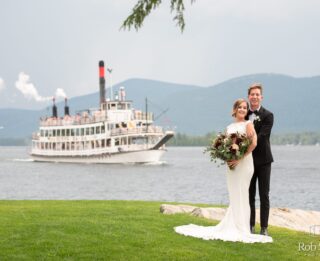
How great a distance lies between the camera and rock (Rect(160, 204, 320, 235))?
11258mm

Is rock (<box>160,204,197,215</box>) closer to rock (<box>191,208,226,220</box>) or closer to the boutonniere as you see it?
rock (<box>191,208,226,220</box>)

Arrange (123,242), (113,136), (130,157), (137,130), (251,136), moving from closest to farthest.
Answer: (123,242) → (251,136) → (137,130) → (113,136) → (130,157)

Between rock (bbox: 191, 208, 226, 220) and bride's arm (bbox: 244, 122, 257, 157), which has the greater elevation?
bride's arm (bbox: 244, 122, 257, 157)

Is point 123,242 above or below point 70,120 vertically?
below

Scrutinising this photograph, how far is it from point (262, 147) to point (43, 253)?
3.37 meters

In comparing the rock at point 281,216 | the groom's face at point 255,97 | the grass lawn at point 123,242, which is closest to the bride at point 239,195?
the groom's face at point 255,97

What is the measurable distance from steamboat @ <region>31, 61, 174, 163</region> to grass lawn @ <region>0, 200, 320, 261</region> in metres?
52.6

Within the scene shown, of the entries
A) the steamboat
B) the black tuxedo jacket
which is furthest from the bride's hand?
the steamboat

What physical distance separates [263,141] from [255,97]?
0.65 meters

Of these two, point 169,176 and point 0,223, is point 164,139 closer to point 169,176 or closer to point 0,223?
point 169,176

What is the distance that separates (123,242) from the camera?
8062 millimetres

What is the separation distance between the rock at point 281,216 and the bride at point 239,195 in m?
Answer: 2.46

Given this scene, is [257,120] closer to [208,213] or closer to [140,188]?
[208,213]

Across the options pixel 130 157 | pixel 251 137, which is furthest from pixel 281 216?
pixel 130 157
